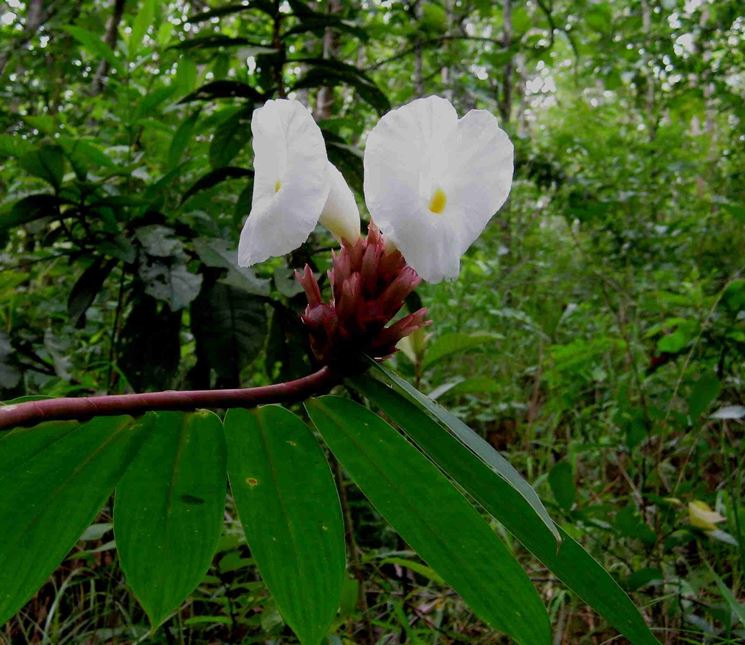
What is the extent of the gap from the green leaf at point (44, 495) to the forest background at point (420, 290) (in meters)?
0.55

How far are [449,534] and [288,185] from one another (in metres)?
0.29

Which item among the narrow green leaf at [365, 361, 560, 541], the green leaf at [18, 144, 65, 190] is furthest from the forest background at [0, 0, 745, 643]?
the narrow green leaf at [365, 361, 560, 541]

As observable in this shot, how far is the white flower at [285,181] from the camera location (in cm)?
52

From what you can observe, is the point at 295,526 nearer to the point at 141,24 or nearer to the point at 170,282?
the point at 170,282

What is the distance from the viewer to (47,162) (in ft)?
3.91

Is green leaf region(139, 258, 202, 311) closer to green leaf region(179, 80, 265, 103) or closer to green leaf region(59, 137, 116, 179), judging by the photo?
green leaf region(59, 137, 116, 179)

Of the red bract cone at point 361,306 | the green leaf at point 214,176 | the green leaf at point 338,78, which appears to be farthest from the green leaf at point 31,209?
the red bract cone at point 361,306

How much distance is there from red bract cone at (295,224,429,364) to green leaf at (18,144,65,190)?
839 millimetres

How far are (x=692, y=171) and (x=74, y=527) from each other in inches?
129

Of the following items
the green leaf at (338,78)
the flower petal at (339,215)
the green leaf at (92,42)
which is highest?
the green leaf at (92,42)

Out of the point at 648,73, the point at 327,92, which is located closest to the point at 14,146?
the point at 327,92

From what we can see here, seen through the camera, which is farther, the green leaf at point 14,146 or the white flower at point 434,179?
the green leaf at point 14,146

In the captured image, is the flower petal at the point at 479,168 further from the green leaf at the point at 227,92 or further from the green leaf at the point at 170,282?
the green leaf at the point at 227,92

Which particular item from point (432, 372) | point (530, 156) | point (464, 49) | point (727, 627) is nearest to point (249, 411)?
point (727, 627)
